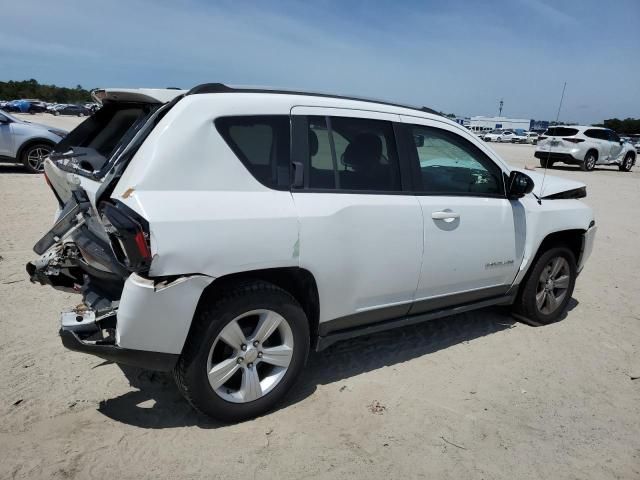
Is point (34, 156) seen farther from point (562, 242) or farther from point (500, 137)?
point (500, 137)

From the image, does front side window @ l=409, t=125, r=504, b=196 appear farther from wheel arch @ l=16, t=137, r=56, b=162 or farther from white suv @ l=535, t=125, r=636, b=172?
white suv @ l=535, t=125, r=636, b=172

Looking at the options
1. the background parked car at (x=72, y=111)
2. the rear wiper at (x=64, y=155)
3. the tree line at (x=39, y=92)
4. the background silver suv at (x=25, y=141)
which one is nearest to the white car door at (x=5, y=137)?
the background silver suv at (x=25, y=141)

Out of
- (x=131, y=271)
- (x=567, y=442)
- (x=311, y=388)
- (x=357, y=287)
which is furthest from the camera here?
(x=311, y=388)

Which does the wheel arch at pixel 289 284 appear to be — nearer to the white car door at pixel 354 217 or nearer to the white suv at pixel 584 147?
the white car door at pixel 354 217

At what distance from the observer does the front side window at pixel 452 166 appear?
11.8 feet

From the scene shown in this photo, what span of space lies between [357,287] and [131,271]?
1.39 meters

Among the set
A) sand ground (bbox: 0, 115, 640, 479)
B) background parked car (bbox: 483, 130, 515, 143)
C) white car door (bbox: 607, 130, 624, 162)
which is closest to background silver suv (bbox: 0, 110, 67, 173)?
sand ground (bbox: 0, 115, 640, 479)

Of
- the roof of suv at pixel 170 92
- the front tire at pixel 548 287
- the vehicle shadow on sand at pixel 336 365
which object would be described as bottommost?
the vehicle shadow on sand at pixel 336 365

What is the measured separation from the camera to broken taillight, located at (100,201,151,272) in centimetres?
236

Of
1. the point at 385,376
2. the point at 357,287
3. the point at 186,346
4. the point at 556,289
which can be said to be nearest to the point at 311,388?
the point at 385,376

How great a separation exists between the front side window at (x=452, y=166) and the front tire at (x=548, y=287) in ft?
3.09

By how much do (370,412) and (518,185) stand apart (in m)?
2.10

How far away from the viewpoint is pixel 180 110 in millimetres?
2654

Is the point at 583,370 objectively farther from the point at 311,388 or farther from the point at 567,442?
the point at 311,388
